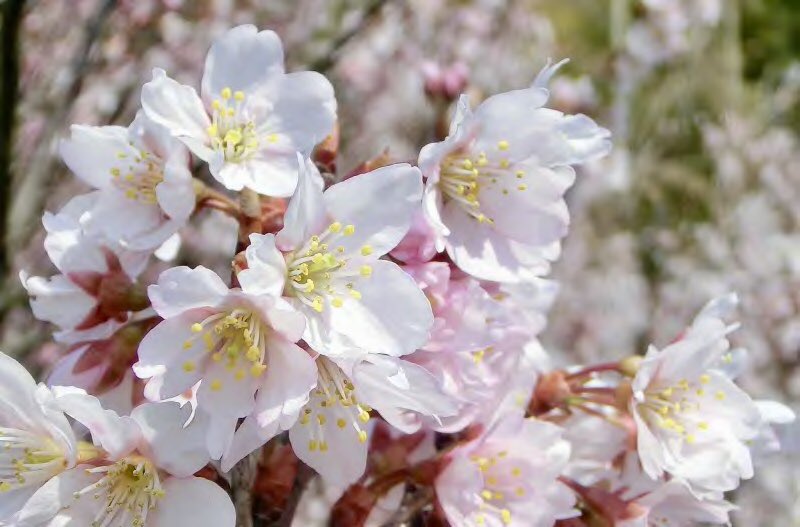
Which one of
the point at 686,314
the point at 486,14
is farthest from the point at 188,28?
the point at 686,314

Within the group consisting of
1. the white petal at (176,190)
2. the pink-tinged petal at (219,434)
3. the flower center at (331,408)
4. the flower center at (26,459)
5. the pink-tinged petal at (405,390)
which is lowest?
the flower center at (26,459)

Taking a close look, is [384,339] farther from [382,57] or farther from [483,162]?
[382,57]

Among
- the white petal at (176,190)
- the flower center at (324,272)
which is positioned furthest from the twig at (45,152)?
the flower center at (324,272)

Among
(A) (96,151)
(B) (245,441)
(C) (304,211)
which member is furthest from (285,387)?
(A) (96,151)

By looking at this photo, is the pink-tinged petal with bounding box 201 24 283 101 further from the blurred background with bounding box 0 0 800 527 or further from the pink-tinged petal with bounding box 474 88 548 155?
the blurred background with bounding box 0 0 800 527

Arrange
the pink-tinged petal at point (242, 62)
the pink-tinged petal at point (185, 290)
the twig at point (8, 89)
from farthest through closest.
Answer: the twig at point (8, 89)
the pink-tinged petal at point (242, 62)
the pink-tinged petal at point (185, 290)

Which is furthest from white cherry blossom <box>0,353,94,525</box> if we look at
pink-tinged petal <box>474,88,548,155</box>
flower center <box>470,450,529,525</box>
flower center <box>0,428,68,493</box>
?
pink-tinged petal <box>474,88,548,155</box>

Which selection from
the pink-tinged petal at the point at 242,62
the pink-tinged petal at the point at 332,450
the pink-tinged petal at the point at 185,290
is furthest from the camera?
→ the pink-tinged petal at the point at 242,62

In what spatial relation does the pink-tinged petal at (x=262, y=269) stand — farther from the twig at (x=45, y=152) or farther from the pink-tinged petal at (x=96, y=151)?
the twig at (x=45, y=152)
